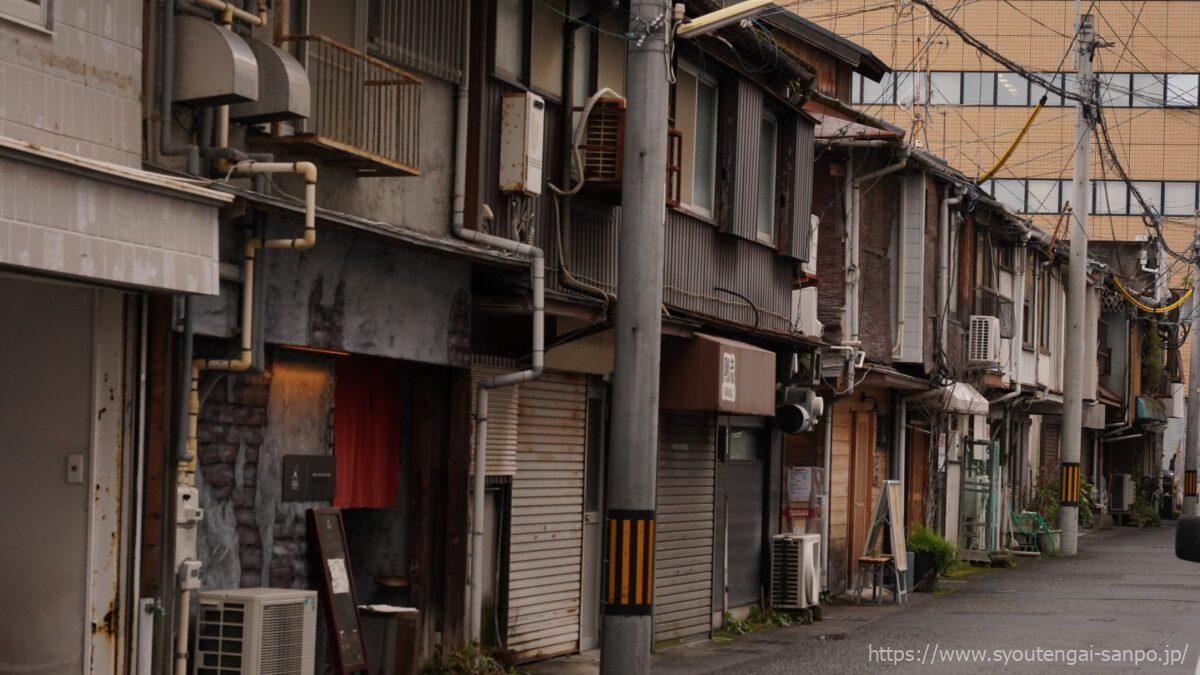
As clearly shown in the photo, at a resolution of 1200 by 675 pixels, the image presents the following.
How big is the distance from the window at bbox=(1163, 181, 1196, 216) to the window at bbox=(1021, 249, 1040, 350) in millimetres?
32446

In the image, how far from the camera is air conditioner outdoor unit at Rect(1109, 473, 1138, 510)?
173 feet

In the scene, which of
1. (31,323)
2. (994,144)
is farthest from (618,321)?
(994,144)

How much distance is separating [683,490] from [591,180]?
5099 mm

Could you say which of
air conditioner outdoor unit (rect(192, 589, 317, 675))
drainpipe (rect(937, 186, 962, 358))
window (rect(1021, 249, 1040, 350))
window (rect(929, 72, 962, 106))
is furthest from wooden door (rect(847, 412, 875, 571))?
window (rect(929, 72, 962, 106))

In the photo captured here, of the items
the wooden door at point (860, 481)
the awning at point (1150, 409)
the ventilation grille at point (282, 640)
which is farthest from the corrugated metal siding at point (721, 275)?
the awning at point (1150, 409)

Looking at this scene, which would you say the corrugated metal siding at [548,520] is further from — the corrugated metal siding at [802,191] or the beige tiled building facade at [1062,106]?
the beige tiled building facade at [1062,106]

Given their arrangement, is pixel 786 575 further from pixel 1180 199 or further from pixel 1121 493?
pixel 1180 199

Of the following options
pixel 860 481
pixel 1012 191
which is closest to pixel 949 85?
pixel 1012 191

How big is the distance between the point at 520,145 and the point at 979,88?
2213 inches

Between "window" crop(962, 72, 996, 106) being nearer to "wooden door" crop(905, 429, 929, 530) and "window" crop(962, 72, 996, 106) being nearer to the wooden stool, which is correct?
"wooden door" crop(905, 429, 929, 530)

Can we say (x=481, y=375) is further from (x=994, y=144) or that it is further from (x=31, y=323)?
(x=994, y=144)

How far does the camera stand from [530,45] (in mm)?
13594

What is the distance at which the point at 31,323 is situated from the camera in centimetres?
928

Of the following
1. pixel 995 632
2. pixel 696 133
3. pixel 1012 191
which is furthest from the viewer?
pixel 1012 191
